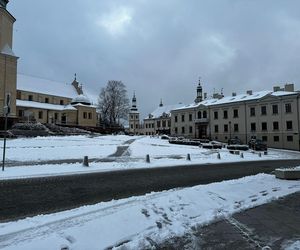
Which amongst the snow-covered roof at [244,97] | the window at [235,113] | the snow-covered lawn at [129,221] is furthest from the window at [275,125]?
the snow-covered lawn at [129,221]

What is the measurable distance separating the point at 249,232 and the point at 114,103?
259 feet

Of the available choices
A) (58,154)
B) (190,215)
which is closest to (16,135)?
(58,154)

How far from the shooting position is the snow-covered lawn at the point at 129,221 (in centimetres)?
589

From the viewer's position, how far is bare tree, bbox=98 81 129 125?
84688 millimetres

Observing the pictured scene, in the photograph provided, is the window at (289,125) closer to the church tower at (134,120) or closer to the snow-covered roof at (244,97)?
the snow-covered roof at (244,97)

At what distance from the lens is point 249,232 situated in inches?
271

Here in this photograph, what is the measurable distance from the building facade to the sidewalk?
55.8m

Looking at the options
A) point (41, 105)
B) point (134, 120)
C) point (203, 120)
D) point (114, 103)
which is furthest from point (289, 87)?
point (134, 120)

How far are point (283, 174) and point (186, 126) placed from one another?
69604 millimetres

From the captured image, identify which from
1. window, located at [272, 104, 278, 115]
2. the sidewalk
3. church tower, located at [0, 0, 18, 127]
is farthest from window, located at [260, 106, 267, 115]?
the sidewalk

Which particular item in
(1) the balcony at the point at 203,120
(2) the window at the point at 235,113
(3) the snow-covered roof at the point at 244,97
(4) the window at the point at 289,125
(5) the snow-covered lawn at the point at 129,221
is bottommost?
(5) the snow-covered lawn at the point at 129,221

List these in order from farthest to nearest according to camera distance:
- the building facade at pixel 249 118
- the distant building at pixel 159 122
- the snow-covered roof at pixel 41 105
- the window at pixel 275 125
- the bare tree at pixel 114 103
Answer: the distant building at pixel 159 122
the bare tree at pixel 114 103
the snow-covered roof at pixel 41 105
the window at pixel 275 125
the building facade at pixel 249 118

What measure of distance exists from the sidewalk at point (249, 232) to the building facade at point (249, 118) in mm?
55799

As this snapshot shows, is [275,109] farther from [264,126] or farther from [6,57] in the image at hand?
[6,57]
